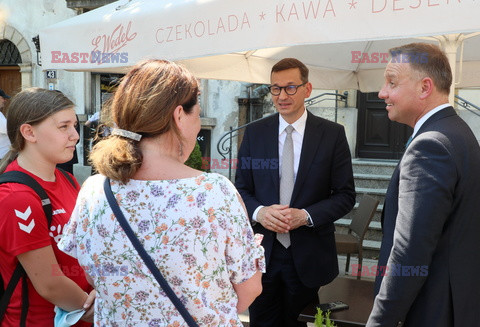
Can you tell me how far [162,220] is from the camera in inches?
57.1

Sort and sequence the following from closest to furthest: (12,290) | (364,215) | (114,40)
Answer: (12,290) < (114,40) < (364,215)

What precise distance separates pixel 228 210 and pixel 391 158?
746 centimetres

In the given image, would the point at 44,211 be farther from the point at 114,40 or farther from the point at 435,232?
the point at 435,232

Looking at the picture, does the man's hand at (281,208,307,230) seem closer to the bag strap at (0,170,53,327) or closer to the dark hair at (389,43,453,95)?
the dark hair at (389,43,453,95)

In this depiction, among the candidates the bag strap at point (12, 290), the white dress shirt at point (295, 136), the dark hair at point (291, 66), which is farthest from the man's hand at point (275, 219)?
the bag strap at point (12, 290)

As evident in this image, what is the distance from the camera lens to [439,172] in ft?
5.96

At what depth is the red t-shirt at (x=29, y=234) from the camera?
1884mm

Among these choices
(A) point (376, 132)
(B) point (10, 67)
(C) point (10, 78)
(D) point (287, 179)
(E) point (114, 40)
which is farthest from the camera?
(C) point (10, 78)

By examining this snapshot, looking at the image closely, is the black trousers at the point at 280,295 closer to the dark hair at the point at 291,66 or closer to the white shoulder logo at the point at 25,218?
the dark hair at the point at 291,66

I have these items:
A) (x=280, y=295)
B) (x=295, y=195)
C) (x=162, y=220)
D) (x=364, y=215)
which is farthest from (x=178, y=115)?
(x=364, y=215)

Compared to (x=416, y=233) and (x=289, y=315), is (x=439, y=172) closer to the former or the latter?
(x=416, y=233)

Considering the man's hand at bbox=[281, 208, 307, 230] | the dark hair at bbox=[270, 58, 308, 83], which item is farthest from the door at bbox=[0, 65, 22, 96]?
the man's hand at bbox=[281, 208, 307, 230]

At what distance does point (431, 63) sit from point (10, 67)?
14.1m

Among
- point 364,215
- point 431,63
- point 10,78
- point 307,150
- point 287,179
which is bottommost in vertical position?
point 364,215
